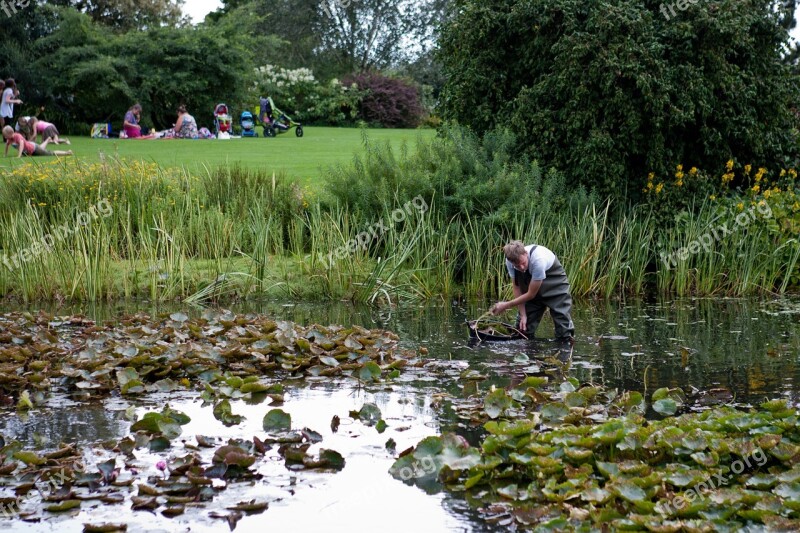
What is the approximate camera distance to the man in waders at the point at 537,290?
29.0 feet

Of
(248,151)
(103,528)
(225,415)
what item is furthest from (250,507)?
(248,151)

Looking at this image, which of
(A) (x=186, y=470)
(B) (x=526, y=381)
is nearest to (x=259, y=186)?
(B) (x=526, y=381)

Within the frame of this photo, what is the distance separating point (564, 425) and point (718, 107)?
9730mm

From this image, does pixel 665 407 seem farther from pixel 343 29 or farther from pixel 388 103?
pixel 343 29

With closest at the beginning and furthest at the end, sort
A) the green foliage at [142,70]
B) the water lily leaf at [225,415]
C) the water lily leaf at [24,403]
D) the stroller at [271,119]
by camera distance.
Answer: the water lily leaf at [225,415] → the water lily leaf at [24,403] → the green foliage at [142,70] → the stroller at [271,119]

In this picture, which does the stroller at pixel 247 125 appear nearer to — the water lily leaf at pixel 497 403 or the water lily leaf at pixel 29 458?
the water lily leaf at pixel 497 403

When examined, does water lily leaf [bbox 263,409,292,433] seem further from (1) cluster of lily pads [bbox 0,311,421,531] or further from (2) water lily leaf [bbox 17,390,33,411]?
(2) water lily leaf [bbox 17,390,33,411]

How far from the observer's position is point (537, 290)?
898 cm

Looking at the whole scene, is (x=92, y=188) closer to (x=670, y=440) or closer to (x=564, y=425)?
(x=564, y=425)

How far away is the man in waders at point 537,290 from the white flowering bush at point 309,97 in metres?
26.9

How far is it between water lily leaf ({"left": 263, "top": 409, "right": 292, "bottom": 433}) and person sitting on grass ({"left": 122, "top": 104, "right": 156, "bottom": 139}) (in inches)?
864

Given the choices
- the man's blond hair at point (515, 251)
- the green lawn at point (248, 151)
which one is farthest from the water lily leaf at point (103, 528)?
the green lawn at point (248, 151)

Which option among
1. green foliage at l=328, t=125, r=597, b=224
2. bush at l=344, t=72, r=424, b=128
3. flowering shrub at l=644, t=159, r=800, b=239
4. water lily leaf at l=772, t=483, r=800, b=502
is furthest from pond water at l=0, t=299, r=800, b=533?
bush at l=344, t=72, r=424, b=128

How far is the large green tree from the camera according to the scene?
13641 mm
